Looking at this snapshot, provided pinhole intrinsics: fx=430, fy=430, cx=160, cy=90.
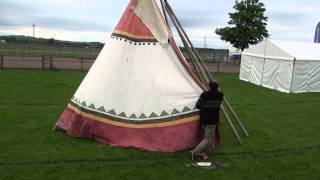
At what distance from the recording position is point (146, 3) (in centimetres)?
1008

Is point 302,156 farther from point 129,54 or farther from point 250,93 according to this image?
point 250,93

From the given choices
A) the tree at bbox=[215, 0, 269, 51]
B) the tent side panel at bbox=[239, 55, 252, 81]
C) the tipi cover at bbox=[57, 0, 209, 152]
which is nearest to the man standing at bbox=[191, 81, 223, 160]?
the tipi cover at bbox=[57, 0, 209, 152]

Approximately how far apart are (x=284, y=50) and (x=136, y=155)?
16.5m

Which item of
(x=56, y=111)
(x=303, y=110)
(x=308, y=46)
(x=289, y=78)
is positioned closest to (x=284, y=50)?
(x=289, y=78)

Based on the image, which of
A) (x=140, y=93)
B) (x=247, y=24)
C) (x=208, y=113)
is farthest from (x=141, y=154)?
(x=247, y=24)

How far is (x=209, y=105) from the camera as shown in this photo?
8.49 m

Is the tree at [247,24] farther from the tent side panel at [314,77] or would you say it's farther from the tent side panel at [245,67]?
the tent side panel at [314,77]

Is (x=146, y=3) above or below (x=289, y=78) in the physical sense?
above

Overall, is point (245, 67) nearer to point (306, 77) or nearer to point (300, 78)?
point (306, 77)

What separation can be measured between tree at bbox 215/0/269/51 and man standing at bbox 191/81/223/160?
1278 inches

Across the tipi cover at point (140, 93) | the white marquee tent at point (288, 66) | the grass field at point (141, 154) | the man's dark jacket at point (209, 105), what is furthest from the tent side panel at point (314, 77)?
the man's dark jacket at point (209, 105)

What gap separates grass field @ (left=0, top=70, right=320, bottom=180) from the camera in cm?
755

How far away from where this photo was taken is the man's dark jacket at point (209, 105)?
845 centimetres

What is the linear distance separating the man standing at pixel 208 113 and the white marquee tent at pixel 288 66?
14902 mm
